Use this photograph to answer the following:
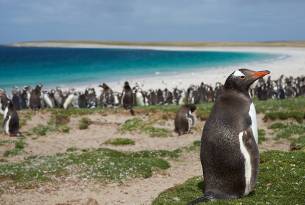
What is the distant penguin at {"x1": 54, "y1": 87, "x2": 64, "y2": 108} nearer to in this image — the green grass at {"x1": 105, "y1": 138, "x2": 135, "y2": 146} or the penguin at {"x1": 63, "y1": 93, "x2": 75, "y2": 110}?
the penguin at {"x1": 63, "y1": 93, "x2": 75, "y2": 110}

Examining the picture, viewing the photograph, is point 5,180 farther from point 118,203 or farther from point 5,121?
point 5,121

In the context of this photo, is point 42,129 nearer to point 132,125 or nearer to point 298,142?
point 132,125

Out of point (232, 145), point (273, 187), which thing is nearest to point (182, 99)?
point (273, 187)

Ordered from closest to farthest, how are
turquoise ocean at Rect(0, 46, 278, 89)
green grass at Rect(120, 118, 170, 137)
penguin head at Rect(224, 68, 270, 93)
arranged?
penguin head at Rect(224, 68, 270, 93)
green grass at Rect(120, 118, 170, 137)
turquoise ocean at Rect(0, 46, 278, 89)

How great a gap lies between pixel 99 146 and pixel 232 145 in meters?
12.4

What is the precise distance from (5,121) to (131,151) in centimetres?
730

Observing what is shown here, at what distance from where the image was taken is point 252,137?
8641mm

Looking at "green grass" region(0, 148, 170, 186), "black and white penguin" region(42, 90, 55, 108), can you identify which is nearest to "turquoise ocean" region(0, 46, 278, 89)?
"black and white penguin" region(42, 90, 55, 108)

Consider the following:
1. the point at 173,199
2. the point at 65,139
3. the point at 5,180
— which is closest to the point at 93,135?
the point at 65,139

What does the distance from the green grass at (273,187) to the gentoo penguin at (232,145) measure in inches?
13.7

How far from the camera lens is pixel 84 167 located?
48.8 ft

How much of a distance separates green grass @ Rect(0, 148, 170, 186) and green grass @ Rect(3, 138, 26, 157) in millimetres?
2772

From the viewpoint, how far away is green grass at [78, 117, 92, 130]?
80.9 feet

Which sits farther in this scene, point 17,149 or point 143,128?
point 143,128
